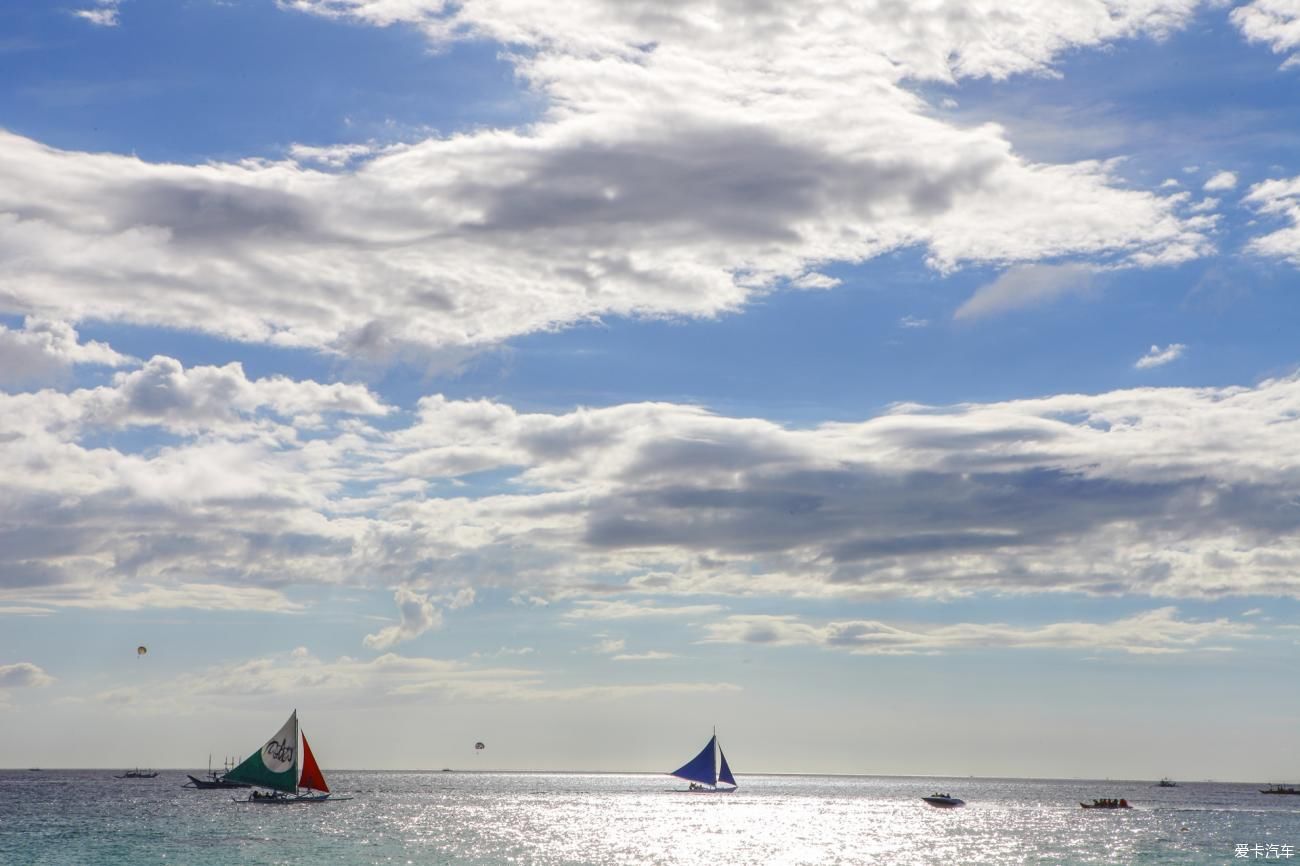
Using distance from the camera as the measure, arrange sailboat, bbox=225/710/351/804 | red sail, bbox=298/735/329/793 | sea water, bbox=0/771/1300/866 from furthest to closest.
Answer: red sail, bbox=298/735/329/793 → sailboat, bbox=225/710/351/804 → sea water, bbox=0/771/1300/866

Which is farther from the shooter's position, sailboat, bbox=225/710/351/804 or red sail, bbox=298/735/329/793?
red sail, bbox=298/735/329/793

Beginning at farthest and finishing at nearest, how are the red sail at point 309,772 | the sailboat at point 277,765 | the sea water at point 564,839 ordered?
the red sail at point 309,772, the sailboat at point 277,765, the sea water at point 564,839

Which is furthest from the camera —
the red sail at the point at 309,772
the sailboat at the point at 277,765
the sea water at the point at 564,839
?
the red sail at the point at 309,772

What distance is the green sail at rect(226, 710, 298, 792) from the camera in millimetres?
144500

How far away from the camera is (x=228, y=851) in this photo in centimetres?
10681

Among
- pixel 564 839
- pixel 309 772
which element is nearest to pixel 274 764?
pixel 309 772

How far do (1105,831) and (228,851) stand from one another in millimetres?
105669

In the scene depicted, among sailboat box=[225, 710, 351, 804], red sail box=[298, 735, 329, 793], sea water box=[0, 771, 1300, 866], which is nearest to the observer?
sea water box=[0, 771, 1300, 866]

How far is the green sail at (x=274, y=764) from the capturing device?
474 ft

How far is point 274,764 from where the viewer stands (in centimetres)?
14525

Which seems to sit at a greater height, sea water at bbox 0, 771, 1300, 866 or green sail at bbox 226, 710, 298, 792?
green sail at bbox 226, 710, 298, 792

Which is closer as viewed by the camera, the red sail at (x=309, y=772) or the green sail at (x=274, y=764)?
the green sail at (x=274, y=764)

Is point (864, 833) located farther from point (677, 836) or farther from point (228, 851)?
point (228, 851)

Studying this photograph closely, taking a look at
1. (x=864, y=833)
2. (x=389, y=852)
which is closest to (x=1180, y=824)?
(x=864, y=833)
